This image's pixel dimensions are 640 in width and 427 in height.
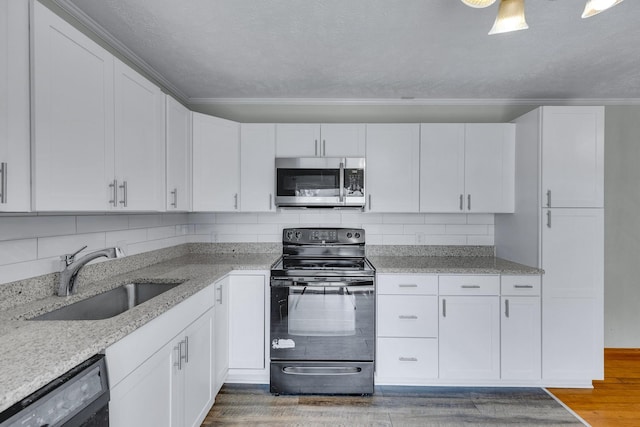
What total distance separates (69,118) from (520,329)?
3091 millimetres

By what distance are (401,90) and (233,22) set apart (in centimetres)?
161

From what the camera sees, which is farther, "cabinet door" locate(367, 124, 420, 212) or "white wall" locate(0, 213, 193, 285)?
"cabinet door" locate(367, 124, 420, 212)

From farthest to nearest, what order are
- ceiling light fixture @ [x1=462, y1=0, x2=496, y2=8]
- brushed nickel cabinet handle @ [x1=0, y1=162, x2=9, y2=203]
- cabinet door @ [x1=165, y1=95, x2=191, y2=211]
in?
cabinet door @ [x1=165, y1=95, x2=191, y2=211], ceiling light fixture @ [x1=462, y1=0, x2=496, y2=8], brushed nickel cabinet handle @ [x1=0, y1=162, x2=9, y2=203]

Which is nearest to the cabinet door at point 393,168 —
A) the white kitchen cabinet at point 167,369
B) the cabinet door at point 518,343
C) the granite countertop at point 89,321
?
the granite countertop at point 89,321

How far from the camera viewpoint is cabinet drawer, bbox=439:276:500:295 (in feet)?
8.39

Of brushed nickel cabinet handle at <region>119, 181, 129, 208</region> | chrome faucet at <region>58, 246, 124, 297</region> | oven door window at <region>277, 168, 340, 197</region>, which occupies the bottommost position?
chrome faucet at <region>58, 246, 124, 297</region>

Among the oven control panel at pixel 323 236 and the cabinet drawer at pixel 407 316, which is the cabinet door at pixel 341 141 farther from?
the cabinet drawer at pixel 407 316

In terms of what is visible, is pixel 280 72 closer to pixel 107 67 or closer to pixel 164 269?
pixel 107 67

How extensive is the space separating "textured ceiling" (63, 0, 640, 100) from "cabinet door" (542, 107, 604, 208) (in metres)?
0.36

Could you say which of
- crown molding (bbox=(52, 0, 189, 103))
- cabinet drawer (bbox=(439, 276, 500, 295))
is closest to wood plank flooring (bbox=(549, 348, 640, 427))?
cabinet drawer (bbox=(439, 276, 500, 295))

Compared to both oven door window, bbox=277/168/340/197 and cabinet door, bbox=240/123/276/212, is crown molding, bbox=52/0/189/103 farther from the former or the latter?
oven door window, bbox=277/168/340/197

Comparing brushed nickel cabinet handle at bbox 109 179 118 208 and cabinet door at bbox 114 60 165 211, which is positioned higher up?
cabinet door at bbox 114 60 165 211

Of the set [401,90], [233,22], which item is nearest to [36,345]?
[233,22]

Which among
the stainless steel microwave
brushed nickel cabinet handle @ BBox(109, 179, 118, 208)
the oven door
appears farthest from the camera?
the stainless steel microwave
